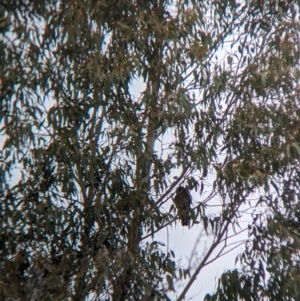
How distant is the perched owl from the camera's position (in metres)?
4.91

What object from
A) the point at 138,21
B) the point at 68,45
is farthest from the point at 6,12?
the point at 138,21

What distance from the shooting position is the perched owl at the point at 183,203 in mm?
4910

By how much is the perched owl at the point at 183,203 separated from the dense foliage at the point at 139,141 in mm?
53

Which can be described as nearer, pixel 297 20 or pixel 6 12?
pixel 6 12

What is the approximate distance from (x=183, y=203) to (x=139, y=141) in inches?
22.7

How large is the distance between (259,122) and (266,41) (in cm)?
70

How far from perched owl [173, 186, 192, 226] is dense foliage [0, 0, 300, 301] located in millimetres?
53

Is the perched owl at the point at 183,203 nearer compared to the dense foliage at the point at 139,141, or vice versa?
the dense foliage at the point at 139,141

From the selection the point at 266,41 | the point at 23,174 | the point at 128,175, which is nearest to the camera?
the point at 23,174

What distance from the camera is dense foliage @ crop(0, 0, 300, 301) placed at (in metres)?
4.40

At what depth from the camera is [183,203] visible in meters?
4.91

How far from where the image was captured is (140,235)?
4.75m

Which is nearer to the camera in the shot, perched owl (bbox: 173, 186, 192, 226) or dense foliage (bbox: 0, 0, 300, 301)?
dense foliage (bbox: 0, 0, 300, 301)

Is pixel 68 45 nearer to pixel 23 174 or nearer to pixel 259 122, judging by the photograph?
pixel 23 174
